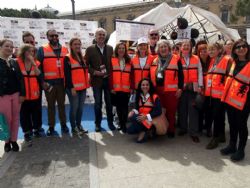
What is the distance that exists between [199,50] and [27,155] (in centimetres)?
359

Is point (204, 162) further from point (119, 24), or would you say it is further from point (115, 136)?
point (119, 24)

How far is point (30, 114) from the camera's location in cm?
514

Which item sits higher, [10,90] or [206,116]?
[10,90]

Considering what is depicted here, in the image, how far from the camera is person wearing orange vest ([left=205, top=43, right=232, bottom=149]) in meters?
4.51

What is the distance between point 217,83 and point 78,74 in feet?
8.27

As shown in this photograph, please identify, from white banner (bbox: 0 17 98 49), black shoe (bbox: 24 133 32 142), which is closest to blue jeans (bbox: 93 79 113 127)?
black shoe (bbox: 24 133 32 142)

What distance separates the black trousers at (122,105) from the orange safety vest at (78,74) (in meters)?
0.68

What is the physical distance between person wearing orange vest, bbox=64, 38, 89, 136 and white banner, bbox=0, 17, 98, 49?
3.34 m

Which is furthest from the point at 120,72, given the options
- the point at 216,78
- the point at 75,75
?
the point at 216,78

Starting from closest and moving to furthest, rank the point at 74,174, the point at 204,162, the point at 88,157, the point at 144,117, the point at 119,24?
the point at 74,174 < the point at 204,162 < the point at 88,157 < the point at 144,117 < the point at 119,24

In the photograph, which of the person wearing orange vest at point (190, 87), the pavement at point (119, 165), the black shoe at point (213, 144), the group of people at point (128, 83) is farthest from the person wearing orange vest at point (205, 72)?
the black shoe at point (213, 144)

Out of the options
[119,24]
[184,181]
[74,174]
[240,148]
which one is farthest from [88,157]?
[119,24]

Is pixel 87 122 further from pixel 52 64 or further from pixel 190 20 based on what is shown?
pixel 190 20

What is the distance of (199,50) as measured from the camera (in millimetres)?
5012
